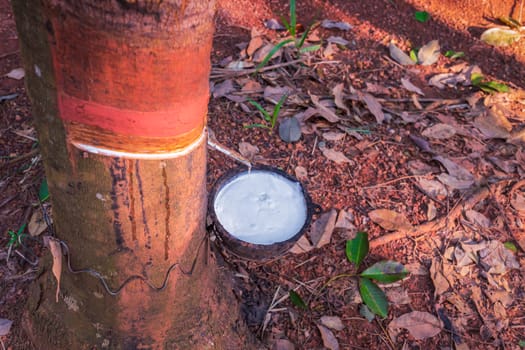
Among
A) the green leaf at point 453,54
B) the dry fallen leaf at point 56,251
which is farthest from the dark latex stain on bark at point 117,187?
the green leaf at point 453,54

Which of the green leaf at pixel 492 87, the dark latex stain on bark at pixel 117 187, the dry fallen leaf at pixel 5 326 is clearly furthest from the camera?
the green leaf at pixel 492 87

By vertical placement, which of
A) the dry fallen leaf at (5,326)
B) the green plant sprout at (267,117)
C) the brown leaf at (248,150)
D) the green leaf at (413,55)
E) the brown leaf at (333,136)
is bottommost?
the dry fallen leaf at (5,326)

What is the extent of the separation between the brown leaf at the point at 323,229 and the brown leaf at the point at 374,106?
63cm

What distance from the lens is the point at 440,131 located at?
2242 millimetres

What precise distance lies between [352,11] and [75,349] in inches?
105

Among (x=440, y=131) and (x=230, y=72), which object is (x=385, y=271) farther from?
(x=230, y=72)

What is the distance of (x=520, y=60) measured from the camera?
2.85 metres

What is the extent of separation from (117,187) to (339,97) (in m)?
1.61

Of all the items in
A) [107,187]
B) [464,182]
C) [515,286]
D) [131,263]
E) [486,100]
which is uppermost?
[107,187]

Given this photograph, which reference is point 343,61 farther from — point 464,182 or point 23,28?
point 23,28

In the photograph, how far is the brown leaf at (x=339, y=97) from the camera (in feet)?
7.36

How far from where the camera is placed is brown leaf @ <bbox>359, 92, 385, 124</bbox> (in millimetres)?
2219

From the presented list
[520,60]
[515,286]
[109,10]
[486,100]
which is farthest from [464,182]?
[109,10]

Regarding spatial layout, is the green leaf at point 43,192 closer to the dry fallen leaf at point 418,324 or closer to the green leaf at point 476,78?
the dry fallen leaf at point 418,324
